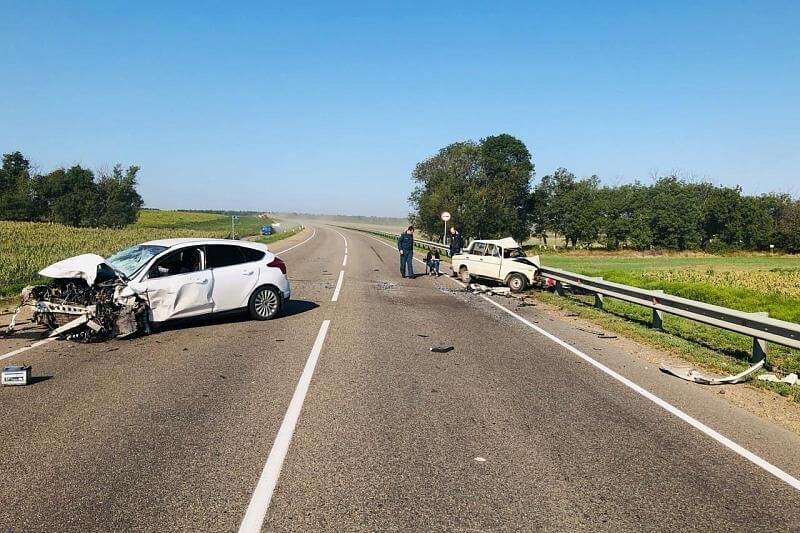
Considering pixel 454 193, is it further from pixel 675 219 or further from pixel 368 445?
pixel 368 445

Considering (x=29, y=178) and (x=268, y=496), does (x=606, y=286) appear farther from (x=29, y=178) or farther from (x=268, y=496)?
(x=29, y=178)

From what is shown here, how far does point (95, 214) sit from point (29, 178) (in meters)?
11.7

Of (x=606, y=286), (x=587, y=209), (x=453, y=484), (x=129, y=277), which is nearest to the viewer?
(x=453, y=484)

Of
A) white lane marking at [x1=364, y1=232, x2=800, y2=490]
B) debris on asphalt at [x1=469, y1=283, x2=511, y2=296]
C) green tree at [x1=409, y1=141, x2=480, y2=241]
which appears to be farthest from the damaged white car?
green tree at [x1=409, y1=141, x2=480, y2=241]

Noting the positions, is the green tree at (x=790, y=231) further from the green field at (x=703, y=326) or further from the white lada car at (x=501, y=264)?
the white lada car at (x=501, y=264)

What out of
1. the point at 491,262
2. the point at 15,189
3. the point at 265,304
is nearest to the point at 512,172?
the point at 491,262

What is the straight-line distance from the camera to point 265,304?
39.3 ft

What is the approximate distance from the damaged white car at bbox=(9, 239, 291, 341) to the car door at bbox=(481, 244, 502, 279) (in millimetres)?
9499

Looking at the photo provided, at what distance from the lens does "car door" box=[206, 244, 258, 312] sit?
11.1 m

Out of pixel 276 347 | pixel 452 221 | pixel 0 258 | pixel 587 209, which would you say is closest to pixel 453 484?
pixel 276 347

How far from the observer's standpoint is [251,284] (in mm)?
11656

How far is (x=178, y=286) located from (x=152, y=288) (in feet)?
1.50

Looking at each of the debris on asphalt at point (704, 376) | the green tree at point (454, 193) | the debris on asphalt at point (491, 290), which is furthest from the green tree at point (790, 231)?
the debris on asphalt at point (704, 376)

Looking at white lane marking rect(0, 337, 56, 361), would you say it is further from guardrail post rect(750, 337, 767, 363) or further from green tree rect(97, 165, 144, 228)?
green tree rect(97, 165, 144, 228)
